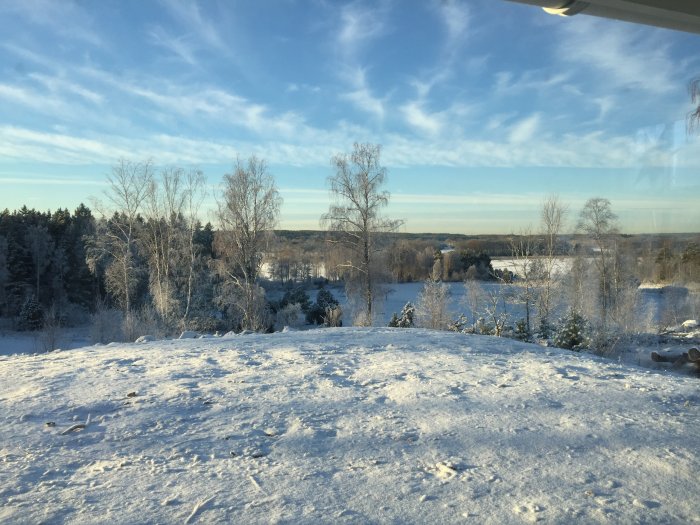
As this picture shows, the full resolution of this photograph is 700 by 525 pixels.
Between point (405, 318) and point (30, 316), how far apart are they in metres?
17.1

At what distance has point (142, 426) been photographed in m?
3.68

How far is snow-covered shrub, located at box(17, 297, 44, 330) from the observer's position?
69.5 ft

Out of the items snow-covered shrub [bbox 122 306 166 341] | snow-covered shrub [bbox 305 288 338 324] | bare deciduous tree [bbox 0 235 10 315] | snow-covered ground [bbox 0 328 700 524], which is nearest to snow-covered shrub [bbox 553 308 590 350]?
snow-covered ground [bbox 0 328 700 524]

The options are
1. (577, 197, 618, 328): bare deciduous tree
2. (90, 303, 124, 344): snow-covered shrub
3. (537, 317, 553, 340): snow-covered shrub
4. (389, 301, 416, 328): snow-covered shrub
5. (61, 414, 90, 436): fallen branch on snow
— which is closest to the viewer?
(61, 414, 90, 436): fallen branch on snow

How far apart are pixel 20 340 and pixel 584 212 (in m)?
20.9

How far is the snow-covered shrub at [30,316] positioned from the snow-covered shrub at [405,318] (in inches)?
629

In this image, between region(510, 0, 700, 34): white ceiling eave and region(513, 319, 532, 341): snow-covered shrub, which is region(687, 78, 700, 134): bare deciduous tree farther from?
region(513, 319, 532, 341): snow-covered shrub

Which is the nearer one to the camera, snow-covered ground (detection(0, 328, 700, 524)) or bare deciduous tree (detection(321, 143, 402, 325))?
snow-covered ground (detection(0, 328, 700, 524))

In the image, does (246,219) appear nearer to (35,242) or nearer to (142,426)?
(142,426)

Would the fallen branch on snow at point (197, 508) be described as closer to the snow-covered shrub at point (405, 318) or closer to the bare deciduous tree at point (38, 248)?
the snow-covered shrub at point (405, 318)

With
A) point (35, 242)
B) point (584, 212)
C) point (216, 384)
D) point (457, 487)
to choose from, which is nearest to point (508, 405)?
point (457, 487)

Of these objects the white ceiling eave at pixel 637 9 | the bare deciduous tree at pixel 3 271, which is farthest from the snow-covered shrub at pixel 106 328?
the white ceiling eave at pixel 637 9

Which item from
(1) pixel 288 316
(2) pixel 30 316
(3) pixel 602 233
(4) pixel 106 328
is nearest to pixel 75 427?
(3) pixel 602 233

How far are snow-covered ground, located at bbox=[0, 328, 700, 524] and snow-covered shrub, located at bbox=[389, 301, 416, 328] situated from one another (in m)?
6.11
